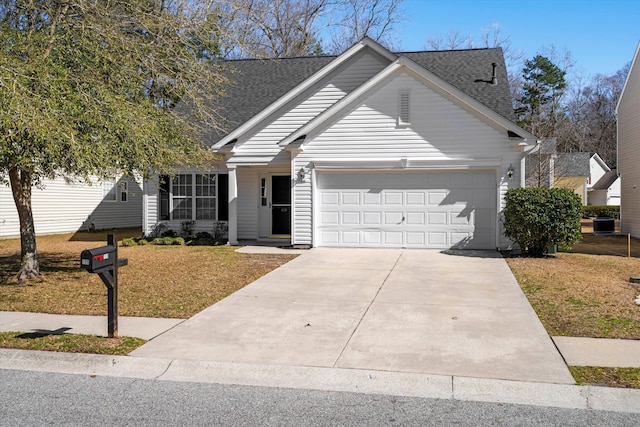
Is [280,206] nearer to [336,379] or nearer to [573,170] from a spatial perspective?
[336,379]

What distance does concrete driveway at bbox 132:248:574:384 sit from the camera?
Result: 5.71m

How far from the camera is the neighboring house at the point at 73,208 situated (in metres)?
20.9

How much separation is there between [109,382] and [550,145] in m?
32.7

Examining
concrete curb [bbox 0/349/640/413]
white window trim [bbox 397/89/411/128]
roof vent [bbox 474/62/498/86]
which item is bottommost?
concrete curb [bbox 0/349/640/413]

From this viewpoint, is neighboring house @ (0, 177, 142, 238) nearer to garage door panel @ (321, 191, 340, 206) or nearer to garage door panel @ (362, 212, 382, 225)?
garage door panel @ (321, 191, 340, 206)

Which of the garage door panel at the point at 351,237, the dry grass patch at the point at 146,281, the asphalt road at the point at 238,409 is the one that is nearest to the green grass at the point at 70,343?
the asphalt road at the point at 238,409

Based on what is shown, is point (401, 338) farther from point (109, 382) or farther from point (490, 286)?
point (490, 286)

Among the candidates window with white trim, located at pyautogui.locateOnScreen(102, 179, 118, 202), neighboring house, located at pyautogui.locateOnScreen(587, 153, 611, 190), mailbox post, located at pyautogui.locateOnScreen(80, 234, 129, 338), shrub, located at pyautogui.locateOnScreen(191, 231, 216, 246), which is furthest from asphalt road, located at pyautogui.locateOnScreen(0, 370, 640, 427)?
neighboring house, located at pyautogui.locateOnScreen(587, 153, 611, 190)

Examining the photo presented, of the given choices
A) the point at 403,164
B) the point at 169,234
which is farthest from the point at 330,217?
the point at 169,234

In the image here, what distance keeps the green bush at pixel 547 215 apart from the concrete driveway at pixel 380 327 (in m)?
2.44

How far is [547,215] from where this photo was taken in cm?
1312

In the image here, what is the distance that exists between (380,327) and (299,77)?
48.1ft

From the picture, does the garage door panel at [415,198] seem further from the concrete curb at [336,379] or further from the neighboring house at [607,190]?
the neighboring house at [607,190]

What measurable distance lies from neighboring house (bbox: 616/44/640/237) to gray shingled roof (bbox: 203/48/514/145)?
5555 mm
